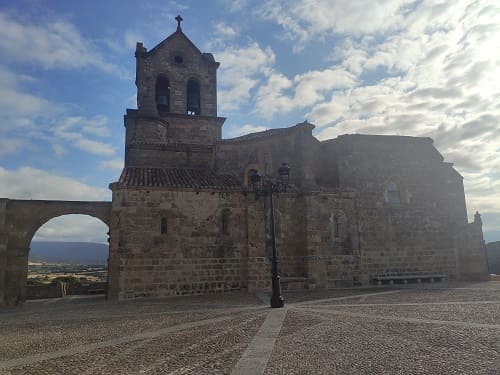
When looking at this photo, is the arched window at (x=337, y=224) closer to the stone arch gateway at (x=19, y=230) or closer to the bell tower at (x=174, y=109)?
the bell tower at (x=174, y=109)

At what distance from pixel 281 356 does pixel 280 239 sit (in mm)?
10914

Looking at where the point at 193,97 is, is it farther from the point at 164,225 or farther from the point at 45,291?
the point at 45,291

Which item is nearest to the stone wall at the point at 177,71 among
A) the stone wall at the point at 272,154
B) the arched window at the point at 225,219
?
the stone wall at the point at 272,154

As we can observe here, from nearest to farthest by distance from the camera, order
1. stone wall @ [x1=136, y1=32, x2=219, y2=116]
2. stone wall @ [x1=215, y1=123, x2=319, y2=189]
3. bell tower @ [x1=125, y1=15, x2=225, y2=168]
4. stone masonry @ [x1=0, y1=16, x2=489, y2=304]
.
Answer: stone masonry @ [x1=0, y1=16, x2=489, y2=304]
stone wall @ [x1=215, y1=123, x2=319, y2=189]
bell tower @ [x1=125, y1=15, x2=225, y2=168]
stone wall @ [x1=136, y1=32, x2=219, y2=116]

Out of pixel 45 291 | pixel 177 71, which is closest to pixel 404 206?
pixel 177 71

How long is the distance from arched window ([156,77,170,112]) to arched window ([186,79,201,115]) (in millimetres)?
1365

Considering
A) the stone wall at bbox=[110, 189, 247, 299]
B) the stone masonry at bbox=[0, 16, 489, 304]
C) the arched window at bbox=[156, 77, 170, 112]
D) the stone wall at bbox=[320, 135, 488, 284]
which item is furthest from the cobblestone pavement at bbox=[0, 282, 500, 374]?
the arched window at bbox=[156, 77, 170, 112]

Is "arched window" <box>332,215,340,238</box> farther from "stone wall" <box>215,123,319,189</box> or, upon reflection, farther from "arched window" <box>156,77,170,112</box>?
"arched window" <box>156,77,170,112</box>

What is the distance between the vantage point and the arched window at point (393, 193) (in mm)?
18578

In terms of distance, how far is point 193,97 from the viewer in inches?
912

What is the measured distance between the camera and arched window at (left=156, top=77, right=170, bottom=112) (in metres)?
22.3

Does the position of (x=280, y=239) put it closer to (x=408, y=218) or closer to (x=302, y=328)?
(x=408, y=218)

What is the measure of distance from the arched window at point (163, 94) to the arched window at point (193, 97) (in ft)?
4.48

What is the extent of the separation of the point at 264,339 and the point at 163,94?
19217mm
